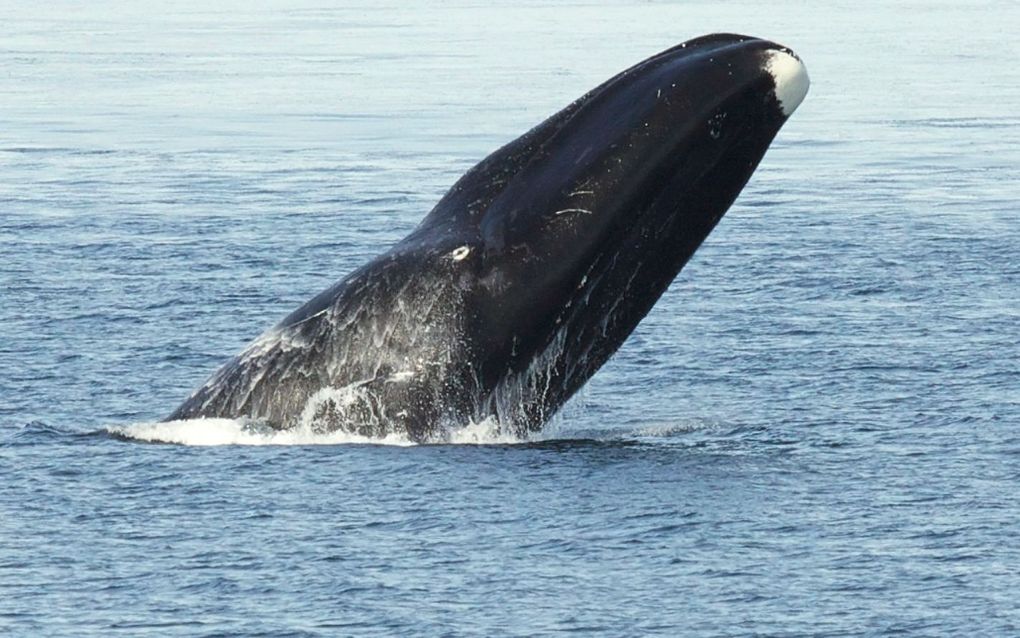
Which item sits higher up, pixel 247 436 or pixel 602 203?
pixel 602 203

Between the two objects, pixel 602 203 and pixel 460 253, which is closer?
pixel 602 203

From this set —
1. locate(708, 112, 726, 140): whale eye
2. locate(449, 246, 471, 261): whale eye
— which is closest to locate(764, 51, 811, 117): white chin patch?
locate(708, 112, 726, 140): whale eye

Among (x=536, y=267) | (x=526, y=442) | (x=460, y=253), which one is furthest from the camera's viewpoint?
(x=526, y=442)

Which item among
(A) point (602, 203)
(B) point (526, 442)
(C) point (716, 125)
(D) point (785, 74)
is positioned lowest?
(B) point (526, 442)

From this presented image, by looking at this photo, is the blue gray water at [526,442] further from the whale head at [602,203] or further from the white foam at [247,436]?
the whale head at [602,203]

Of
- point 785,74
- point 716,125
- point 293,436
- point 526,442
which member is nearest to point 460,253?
point 526,442

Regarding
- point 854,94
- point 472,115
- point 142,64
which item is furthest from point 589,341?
point 142,64

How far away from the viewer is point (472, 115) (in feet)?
164

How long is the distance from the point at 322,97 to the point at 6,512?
39.7 meters

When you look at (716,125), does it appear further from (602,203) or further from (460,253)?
(460,253)

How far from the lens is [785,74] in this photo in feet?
54.7

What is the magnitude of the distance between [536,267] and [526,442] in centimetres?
193

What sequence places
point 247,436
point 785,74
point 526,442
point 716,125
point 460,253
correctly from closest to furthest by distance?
point 785,74 < point 716,125 < point 460,253 < point 247,436 < point 526,442

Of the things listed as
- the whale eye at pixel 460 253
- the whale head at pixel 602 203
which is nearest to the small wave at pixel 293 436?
the whale head at pixel 602 203
